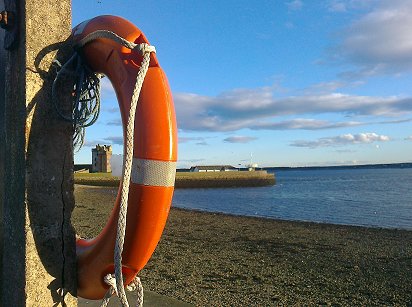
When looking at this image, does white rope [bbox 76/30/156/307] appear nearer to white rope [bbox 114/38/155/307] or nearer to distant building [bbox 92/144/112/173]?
white rope [bbox 114/38/155/307]

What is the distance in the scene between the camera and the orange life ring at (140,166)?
2037 millimetres

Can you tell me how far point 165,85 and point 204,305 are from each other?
11.8ft

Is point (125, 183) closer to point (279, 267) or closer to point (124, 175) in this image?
point (124, 175)

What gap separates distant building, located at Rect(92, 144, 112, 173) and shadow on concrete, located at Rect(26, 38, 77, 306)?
169ft

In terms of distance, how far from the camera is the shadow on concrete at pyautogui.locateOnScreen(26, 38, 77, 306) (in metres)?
2.16

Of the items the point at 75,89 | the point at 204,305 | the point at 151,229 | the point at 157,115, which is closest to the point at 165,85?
the point at 157,115

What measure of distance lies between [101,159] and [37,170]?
5785cm

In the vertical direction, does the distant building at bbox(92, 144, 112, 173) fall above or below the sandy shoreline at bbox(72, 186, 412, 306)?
above

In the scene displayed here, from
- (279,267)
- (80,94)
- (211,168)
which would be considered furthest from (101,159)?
(80,94)

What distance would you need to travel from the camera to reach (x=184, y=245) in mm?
9641

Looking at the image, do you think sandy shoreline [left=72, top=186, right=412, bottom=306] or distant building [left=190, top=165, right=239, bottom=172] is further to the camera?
distant building [left=190, top=165, right=239, bottom=172]

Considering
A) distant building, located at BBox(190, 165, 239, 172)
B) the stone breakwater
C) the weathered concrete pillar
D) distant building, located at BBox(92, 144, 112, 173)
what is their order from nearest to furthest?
1. the weathered concrete pillar
2. the stone breakwater
3. distant building, located at BBox(92, 144, 112, 173)
4. distant building, located at BBox(190, 165, 239, 172)

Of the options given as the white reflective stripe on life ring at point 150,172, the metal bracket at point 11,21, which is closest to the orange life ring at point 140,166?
the white reflective stripe on life ring at point 150,172

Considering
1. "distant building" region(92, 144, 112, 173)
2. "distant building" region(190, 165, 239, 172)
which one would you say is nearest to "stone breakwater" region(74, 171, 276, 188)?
"distant building" region(92, 144, 112, 173)
